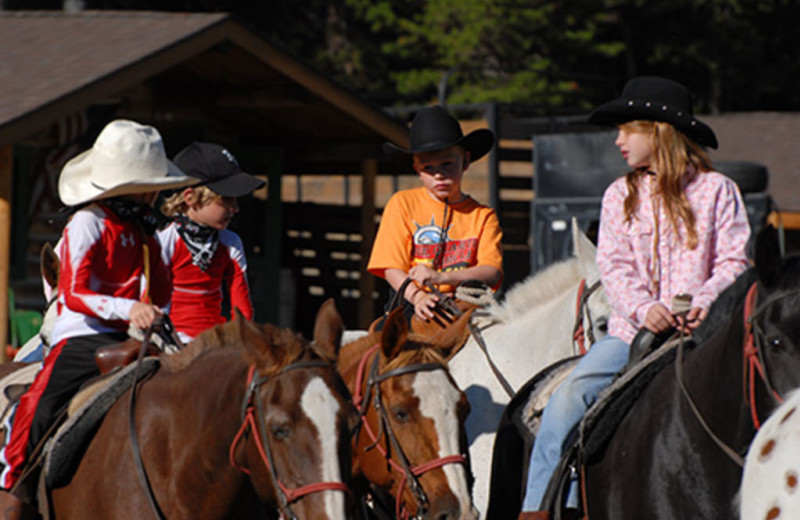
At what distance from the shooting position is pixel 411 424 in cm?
457

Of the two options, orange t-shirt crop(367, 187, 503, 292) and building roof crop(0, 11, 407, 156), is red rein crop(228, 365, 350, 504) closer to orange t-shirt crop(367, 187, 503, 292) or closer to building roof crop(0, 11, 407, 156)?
orange t-shirt crop(367, 187, 503, 292)

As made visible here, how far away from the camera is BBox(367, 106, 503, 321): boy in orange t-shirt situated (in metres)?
5.63

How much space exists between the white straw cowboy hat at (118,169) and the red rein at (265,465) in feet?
3.86

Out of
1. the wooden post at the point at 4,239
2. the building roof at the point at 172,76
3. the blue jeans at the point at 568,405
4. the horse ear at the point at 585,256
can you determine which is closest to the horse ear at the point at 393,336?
the blue jeans at the point at 568,405

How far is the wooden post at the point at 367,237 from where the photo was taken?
45.3 ft

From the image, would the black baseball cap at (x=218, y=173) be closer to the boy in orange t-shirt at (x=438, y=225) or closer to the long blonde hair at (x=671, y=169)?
the boy in orange t-shirt at (x=438, y=225)

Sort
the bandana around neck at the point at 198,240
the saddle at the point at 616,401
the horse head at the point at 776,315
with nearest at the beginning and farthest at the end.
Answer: the horse head at the point at 776,315 < the saddle at the point at 616,401 < the bandana around neck at the point at 198,240

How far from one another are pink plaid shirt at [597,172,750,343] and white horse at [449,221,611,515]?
90 centimetres

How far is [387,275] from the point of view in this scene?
5.60m

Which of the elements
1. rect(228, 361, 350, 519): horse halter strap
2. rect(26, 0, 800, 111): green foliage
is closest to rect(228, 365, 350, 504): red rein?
rect(228, 361, 350, 519): horse halter strap

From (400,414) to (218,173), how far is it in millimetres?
1809

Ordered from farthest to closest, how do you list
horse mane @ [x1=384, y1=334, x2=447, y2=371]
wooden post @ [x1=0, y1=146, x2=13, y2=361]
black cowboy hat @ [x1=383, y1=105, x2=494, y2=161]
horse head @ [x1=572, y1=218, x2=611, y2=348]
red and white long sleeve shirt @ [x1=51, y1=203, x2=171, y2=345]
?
1. wooden post @ [x1=0, y1=146, x2=13, y2=361]
2. black cowboy hat @ [x1=383, y1=105, x2=494, y2=161]
3. horse head @ [x1=572, y1=218, x2=611, y2=348]
4. horse mane @ [x1=384, y1=334, x2=447, y2=371]
5. red and white long sleeve shirt @ [x1=51, y1=203, x2=171, y2=345]

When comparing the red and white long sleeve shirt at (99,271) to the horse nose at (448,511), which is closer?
the horse nose at (448,511)

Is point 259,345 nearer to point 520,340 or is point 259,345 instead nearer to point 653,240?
point 653,240
